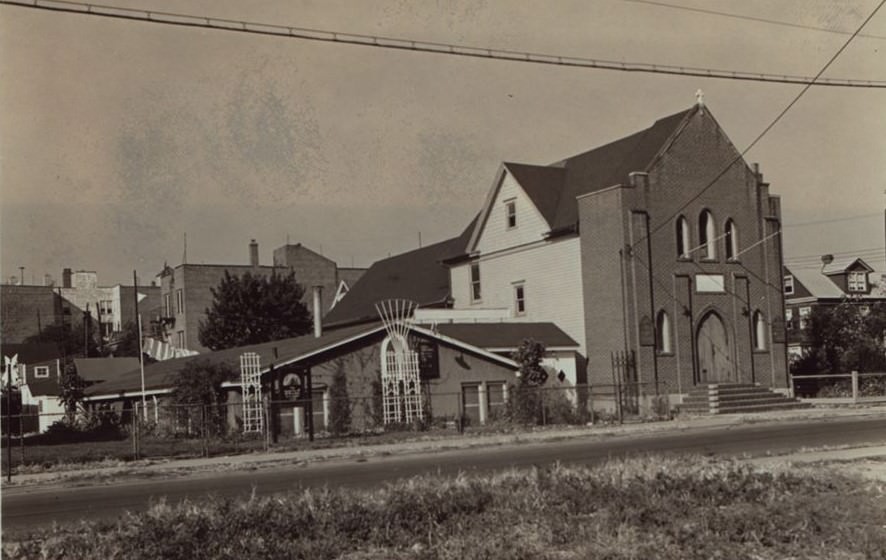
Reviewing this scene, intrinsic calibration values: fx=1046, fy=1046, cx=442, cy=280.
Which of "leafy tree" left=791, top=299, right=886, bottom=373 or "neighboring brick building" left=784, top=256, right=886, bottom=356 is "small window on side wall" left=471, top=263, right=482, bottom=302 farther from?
"neighboring brick building" left=784, top=256, right=886, bottom=356

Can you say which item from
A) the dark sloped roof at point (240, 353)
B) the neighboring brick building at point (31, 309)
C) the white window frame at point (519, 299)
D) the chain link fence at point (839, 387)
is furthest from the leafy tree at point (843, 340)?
the neighboring brick building at point (31, 309)

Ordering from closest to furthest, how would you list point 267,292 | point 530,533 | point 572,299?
point 530,533
point 572,299
point 267,292

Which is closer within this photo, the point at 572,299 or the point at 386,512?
the point at 386,512

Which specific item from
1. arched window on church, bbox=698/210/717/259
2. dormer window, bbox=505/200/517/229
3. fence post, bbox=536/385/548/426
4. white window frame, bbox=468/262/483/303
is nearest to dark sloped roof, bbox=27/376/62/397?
white window frame, bbox=468/262/483/303

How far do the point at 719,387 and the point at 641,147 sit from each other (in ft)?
36.5

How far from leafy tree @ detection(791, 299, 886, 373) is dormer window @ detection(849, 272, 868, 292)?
2538 cm

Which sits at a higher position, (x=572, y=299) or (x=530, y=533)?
(x=572, y=299)

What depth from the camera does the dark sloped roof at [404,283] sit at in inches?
2189

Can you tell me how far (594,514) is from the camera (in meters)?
11.1

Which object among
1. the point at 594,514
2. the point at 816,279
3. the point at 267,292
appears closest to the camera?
the point at 594,514

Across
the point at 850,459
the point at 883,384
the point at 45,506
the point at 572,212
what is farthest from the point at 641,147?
the point at 45,506

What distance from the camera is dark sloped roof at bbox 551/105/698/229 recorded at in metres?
44.2

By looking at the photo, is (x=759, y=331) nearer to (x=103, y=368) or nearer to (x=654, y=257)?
(x=654, y=257)

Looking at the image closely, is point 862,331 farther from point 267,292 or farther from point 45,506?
point 45,506
